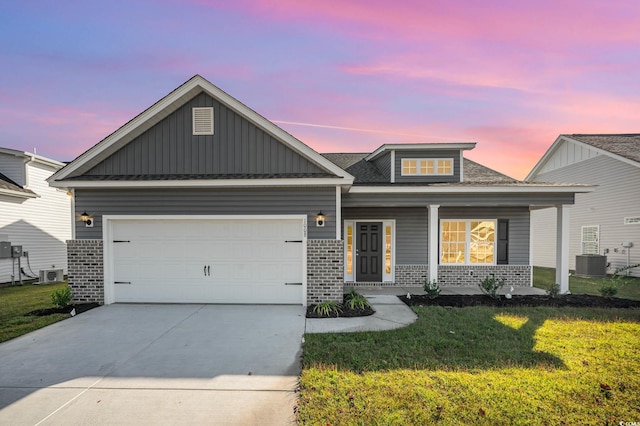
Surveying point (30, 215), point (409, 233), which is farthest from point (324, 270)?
point (30, 215)

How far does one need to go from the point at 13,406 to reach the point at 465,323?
7.31m

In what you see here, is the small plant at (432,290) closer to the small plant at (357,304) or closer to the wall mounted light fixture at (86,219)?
the small plant at (357,304)

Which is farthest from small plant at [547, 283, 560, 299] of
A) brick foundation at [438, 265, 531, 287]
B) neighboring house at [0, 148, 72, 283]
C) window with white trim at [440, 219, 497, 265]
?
neighboring house at [0, 148, 72, 283]

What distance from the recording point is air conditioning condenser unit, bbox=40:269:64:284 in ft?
40.5

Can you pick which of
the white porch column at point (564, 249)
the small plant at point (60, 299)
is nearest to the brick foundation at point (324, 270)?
the small plant at point (60, 299)

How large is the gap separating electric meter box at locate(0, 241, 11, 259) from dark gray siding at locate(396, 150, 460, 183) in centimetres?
1566

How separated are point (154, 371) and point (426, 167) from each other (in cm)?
1050

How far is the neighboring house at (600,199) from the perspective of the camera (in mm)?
13719

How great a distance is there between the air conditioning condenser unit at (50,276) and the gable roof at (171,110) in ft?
21.8

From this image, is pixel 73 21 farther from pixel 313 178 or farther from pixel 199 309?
pixel 199 309

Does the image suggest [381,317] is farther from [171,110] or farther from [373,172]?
[171,110]

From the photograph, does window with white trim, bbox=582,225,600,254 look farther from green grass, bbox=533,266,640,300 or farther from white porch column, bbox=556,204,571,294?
white porch column, bbox=556,204,571,294

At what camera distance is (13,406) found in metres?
3.60

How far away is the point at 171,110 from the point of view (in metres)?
8.20
